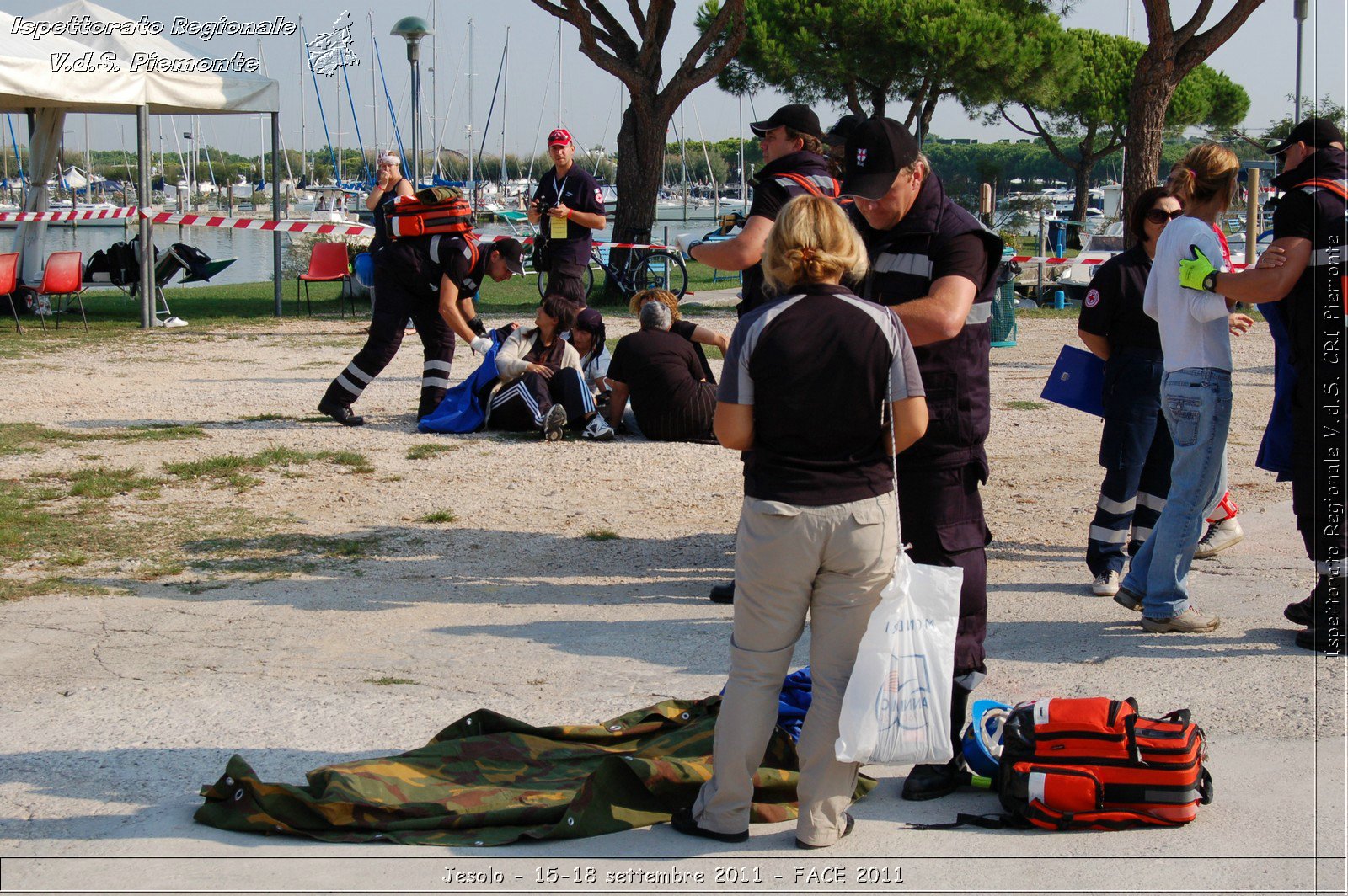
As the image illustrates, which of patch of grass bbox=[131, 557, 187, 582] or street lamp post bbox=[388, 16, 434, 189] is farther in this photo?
street lamp post bbox=[388, 16, 434, 189]

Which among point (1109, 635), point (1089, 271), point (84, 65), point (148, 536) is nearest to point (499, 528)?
point (148, 536)

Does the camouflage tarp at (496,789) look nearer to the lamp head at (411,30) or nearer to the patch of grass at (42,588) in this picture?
the patch of grass at (42,588)

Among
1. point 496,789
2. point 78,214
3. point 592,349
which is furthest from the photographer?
point 78,214

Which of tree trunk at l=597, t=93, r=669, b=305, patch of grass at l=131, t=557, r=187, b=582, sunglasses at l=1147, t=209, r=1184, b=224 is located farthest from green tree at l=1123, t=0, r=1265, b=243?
patch of grass at l=131, t=557, r=187, b=582

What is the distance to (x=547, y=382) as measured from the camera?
9.41 metres

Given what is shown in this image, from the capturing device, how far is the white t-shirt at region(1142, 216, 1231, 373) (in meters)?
4.95

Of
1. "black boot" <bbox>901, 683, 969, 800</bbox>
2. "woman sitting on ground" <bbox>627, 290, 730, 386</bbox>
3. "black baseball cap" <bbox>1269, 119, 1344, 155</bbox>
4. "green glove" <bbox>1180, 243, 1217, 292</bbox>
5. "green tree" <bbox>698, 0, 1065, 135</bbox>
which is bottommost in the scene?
"black boot" <bbox>901, 683, 969, 800</bbox>

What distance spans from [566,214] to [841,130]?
633 centimetres

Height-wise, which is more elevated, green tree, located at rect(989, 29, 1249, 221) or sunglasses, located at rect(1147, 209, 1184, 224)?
green tree, located at rect(989, 29, 1249, 221)

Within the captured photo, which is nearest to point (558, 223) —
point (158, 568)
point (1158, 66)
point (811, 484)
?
point (158, 568)

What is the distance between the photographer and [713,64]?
1920 centimetres

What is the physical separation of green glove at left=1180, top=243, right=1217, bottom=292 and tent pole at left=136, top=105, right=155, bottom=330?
13.6 metres

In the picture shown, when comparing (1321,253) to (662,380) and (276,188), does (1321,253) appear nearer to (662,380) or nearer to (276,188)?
(662,380)

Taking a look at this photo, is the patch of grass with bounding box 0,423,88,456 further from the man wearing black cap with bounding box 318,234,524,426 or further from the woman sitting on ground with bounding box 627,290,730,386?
the woman sitting on ground with bounding box 627,290,730,386
